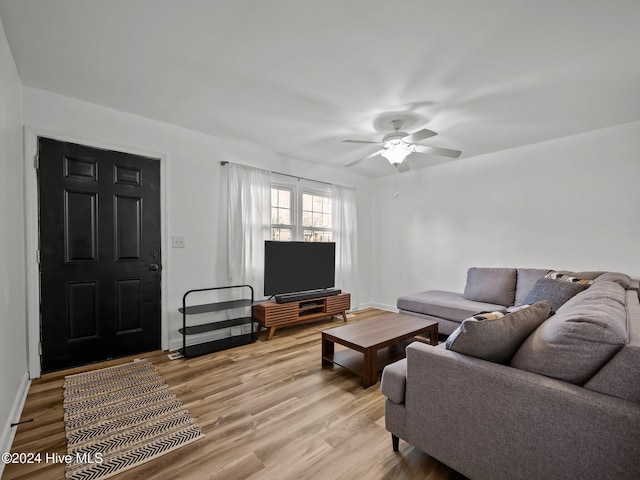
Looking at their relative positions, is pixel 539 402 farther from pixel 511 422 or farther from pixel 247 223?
pixel 247 223

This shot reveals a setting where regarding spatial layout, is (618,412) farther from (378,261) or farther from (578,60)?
(378,261)

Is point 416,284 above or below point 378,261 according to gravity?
→ below

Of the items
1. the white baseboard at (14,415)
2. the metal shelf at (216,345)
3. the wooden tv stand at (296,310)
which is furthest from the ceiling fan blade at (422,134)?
the white baseboard at (14,415)

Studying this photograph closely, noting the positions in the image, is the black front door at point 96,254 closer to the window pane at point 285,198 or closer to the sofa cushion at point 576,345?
the window pane at point 285,198

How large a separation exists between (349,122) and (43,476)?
341 cm

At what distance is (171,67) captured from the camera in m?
2.18

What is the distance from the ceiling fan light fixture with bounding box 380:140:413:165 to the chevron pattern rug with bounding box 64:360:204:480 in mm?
2805

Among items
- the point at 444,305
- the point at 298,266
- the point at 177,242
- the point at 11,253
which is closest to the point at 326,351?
the point at 298,266

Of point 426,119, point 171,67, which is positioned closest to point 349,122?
point 426,119

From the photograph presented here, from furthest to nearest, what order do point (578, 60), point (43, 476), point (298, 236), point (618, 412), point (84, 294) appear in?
point (298, 236)
point (84, 294)
point (578, 60)
point (43, 476)
point (618, 412)

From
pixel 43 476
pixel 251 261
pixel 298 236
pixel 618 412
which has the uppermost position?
pixel 298 236

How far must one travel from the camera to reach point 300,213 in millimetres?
4414

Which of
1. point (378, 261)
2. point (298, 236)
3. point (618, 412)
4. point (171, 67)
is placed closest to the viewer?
point (618, 412)

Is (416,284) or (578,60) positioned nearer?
(578,60)
